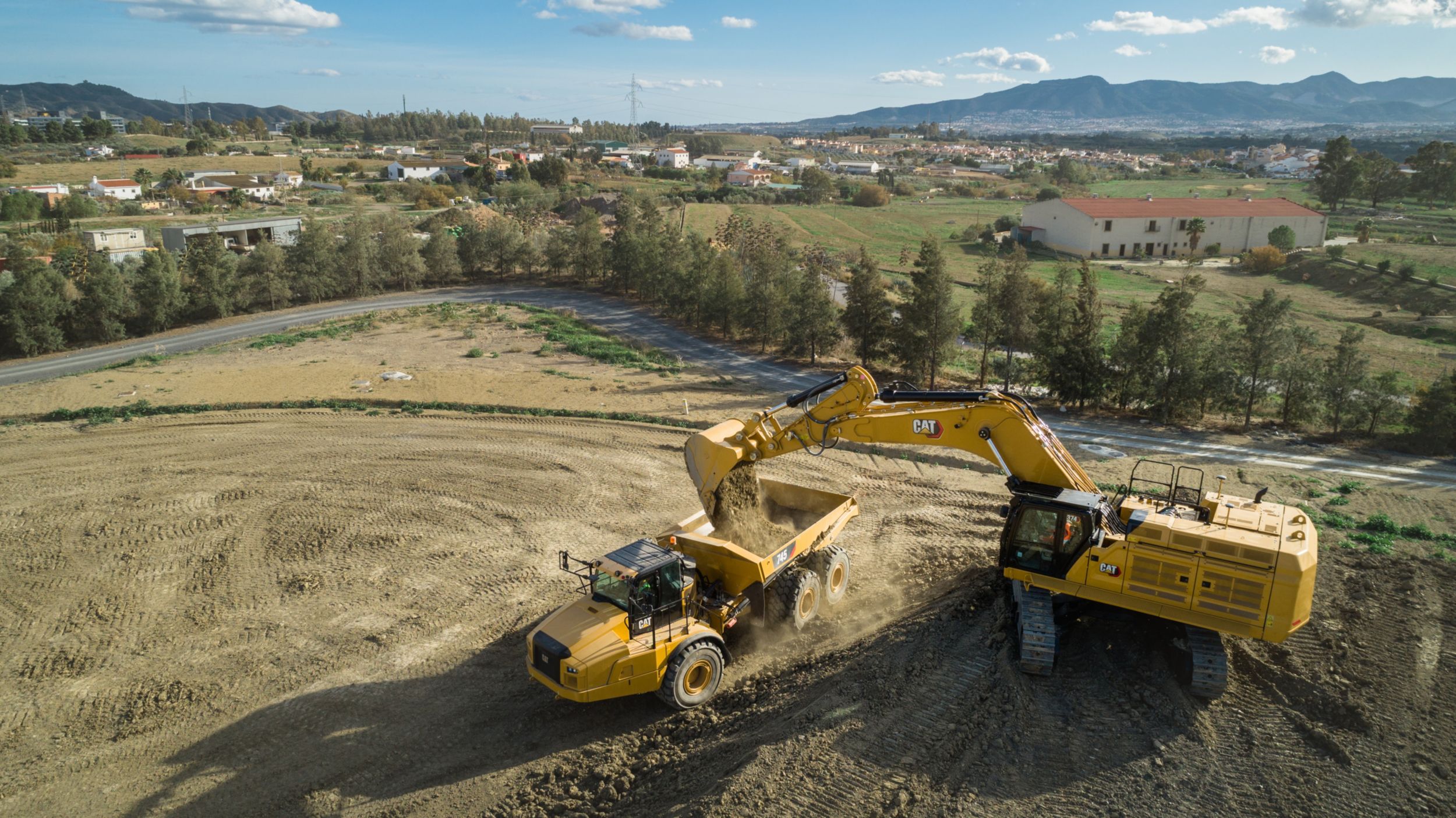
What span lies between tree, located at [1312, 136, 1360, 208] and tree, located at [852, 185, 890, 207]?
1834 inches

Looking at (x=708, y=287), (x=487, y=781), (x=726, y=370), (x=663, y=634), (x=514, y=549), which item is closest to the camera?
(x=487, y=781)

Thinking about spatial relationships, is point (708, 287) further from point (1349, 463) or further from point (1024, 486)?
point (1024, 486)

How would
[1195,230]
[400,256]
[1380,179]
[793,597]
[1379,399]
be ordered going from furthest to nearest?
[1380,179], [1195,230], [400,256], [1379,399], [793,597]

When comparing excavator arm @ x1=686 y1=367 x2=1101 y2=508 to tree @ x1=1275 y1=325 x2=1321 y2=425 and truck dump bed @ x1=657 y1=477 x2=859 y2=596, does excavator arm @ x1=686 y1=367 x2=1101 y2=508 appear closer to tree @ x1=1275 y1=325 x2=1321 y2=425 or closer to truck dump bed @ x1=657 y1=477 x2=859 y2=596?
truck dump bed @ x1=657 y1=477 x2=859 y2=596

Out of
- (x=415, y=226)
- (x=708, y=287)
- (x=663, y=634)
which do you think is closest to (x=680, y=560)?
(x=663, y=634)

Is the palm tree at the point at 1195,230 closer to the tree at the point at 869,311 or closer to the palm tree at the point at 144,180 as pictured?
the tree at the point at 869,311

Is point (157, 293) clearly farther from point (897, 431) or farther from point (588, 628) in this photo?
point (897, 431)

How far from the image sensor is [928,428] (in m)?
10.8

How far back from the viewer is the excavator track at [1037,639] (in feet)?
33.1

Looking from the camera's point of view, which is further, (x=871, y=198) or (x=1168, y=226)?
(x=871, y=198)

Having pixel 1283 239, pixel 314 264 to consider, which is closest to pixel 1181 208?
pixel 1283 239

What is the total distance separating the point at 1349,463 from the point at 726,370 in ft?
63.1

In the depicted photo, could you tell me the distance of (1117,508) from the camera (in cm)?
1090

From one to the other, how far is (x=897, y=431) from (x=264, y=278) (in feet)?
136
